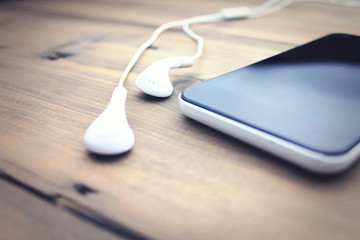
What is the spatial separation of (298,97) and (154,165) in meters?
0.19

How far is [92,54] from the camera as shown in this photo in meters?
0.62

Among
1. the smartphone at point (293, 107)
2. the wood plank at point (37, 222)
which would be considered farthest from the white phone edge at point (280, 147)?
the wood plank at point (37, 222)

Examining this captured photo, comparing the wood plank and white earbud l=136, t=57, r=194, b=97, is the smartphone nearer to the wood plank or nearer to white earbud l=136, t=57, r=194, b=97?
white earbud l=136, t=57, r=194, b=97

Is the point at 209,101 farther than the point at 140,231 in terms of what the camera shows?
Yes

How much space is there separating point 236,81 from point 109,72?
24cm

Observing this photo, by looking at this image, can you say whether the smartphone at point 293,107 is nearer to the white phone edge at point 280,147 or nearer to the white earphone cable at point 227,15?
the white phone edge at point 280,147

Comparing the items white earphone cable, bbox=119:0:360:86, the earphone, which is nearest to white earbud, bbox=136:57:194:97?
the earphone

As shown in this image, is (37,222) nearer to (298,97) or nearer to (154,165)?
(154,165)

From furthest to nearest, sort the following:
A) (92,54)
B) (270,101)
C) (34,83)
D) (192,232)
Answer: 1. (92,54)
2. (34,83)
3. (270,101)
4. (192,232)

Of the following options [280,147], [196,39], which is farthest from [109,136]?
[196,39]

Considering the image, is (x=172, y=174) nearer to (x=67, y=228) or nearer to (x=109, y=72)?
(x=67, y=228)

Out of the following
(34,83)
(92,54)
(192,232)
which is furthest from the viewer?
(92,54)

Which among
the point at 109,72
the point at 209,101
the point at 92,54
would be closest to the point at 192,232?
the point at 209,101

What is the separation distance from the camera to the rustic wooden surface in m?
0.25
